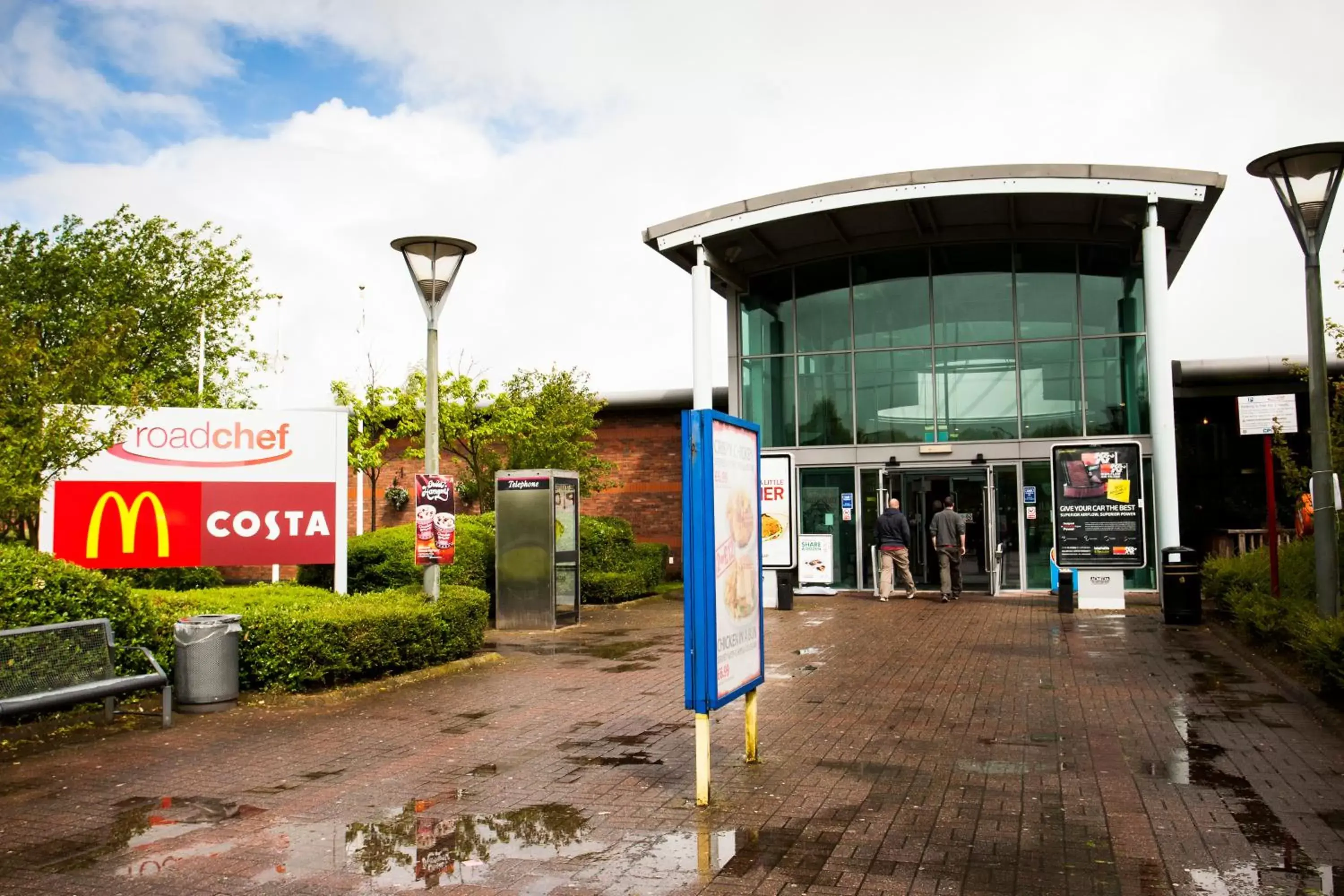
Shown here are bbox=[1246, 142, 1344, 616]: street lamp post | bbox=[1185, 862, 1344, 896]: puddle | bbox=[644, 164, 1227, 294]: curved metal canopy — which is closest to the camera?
bbox=[1185, 862, 1344, 896]: puddle

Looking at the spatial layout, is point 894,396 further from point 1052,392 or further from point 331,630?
point 331,630

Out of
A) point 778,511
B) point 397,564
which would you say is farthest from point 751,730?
point 778,511

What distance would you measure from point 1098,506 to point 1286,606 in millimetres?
6165

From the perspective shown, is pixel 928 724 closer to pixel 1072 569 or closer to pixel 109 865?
pixel 109 865

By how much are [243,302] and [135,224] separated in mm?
3178

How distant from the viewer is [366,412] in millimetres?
26922

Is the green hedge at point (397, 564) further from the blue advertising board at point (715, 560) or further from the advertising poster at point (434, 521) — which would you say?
the blue advertising board at point (715, 560)

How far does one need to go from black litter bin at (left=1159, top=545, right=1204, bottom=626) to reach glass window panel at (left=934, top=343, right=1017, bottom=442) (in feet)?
19.5

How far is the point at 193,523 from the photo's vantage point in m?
12.0

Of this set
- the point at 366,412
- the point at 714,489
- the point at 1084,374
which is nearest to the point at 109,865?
the point at 714,489

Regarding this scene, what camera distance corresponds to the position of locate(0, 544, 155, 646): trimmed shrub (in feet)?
27.4

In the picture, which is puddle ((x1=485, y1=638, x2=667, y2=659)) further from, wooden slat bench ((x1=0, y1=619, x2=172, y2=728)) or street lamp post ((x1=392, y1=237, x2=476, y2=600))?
wooden slat bench ((x1=0, y1=619, x2=172, y2=728))

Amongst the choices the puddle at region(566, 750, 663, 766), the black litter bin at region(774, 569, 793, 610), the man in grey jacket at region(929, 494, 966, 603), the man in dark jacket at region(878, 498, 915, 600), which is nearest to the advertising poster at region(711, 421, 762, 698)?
the puddle at region(566, 750, 663, 766)

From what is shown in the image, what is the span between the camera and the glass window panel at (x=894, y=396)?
2159cm
